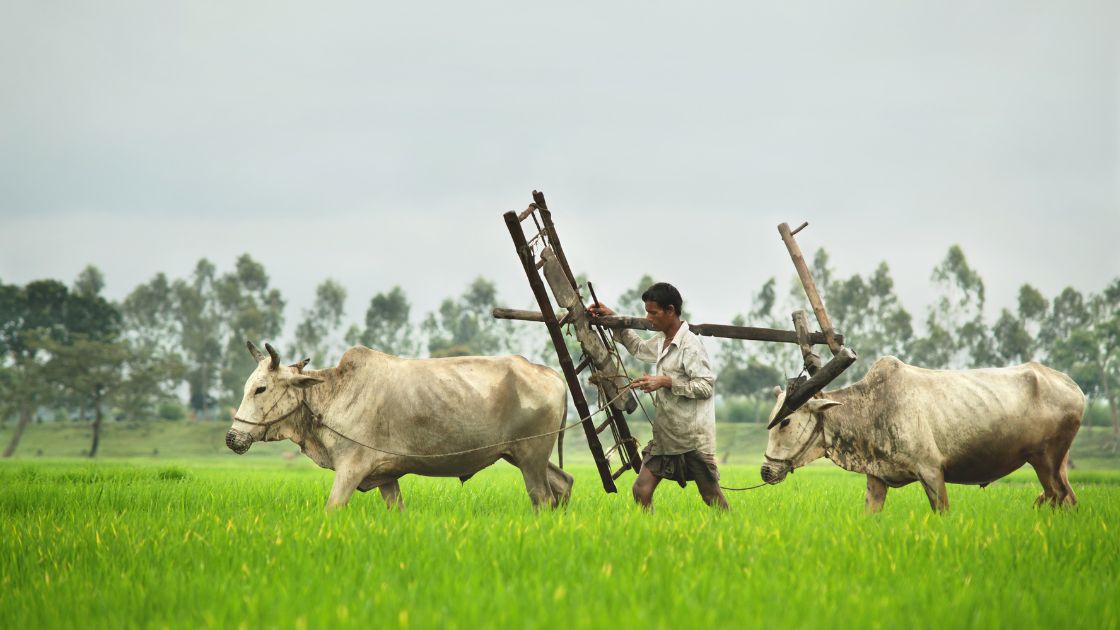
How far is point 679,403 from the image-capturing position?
23.0 feet

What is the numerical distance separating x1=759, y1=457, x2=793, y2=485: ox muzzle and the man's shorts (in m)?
1.49

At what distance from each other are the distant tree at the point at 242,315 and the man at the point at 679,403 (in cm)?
5778

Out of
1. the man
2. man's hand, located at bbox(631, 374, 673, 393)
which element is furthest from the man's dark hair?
man's hand, located at bbox(631, 374, 673, 393)

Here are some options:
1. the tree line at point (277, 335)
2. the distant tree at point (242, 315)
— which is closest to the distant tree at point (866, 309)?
the tree line at point (277, 335)

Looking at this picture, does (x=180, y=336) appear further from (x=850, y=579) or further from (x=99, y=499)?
(x=850, y=579)

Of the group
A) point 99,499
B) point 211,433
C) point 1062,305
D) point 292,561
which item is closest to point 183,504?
point 99,499

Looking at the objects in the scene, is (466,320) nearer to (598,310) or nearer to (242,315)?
(242,315)

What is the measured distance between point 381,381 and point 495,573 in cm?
355

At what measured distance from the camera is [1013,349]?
178 ft

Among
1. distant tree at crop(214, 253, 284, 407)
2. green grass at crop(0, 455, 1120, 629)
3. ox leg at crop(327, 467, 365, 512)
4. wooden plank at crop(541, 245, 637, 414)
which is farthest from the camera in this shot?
distant tree at crop(214, 253, 284, 407)

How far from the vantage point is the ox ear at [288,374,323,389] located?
8.11m

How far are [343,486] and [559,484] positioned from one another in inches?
79.2

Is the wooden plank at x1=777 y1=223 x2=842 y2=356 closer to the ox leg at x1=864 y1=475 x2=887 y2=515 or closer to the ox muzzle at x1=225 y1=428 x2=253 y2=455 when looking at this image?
the ox leg at x1=864 y1=475 x2=887 y2=515

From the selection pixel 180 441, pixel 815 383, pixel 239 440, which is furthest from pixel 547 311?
pixel 180 441
